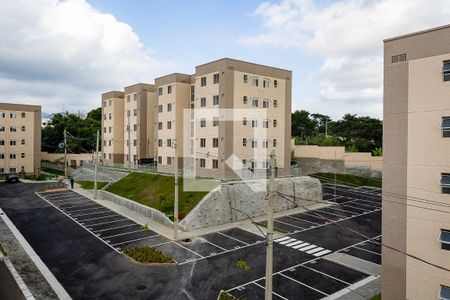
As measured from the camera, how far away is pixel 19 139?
69312 millimetres

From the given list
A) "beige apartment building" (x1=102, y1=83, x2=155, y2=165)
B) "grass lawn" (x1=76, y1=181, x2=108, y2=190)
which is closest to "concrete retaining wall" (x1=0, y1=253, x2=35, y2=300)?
"grass lawn" (x1=76, y1=181, x2=108, y2=190)

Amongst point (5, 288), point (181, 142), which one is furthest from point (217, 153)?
point (5, 288)

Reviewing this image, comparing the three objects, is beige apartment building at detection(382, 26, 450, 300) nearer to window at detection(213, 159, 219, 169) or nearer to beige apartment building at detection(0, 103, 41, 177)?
window at detection(213, 159, 219, 169)

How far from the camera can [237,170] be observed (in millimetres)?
41375

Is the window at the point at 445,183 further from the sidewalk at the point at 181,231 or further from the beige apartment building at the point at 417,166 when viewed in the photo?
the sidewalk at the point at 181,231

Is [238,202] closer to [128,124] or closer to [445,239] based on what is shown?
[445,239]

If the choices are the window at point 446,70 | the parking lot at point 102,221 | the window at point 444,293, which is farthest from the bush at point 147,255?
the window at point 446,70

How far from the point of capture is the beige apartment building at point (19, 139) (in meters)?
67.8

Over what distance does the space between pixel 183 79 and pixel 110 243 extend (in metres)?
28.7

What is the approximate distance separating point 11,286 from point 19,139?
6079cm

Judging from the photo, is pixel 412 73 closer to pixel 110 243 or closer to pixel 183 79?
pixel 110 243

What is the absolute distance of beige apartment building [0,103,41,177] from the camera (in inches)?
2667

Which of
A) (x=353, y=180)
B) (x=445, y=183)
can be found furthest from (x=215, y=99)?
(x=353, y=180)

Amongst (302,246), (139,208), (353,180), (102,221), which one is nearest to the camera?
(302,246)
